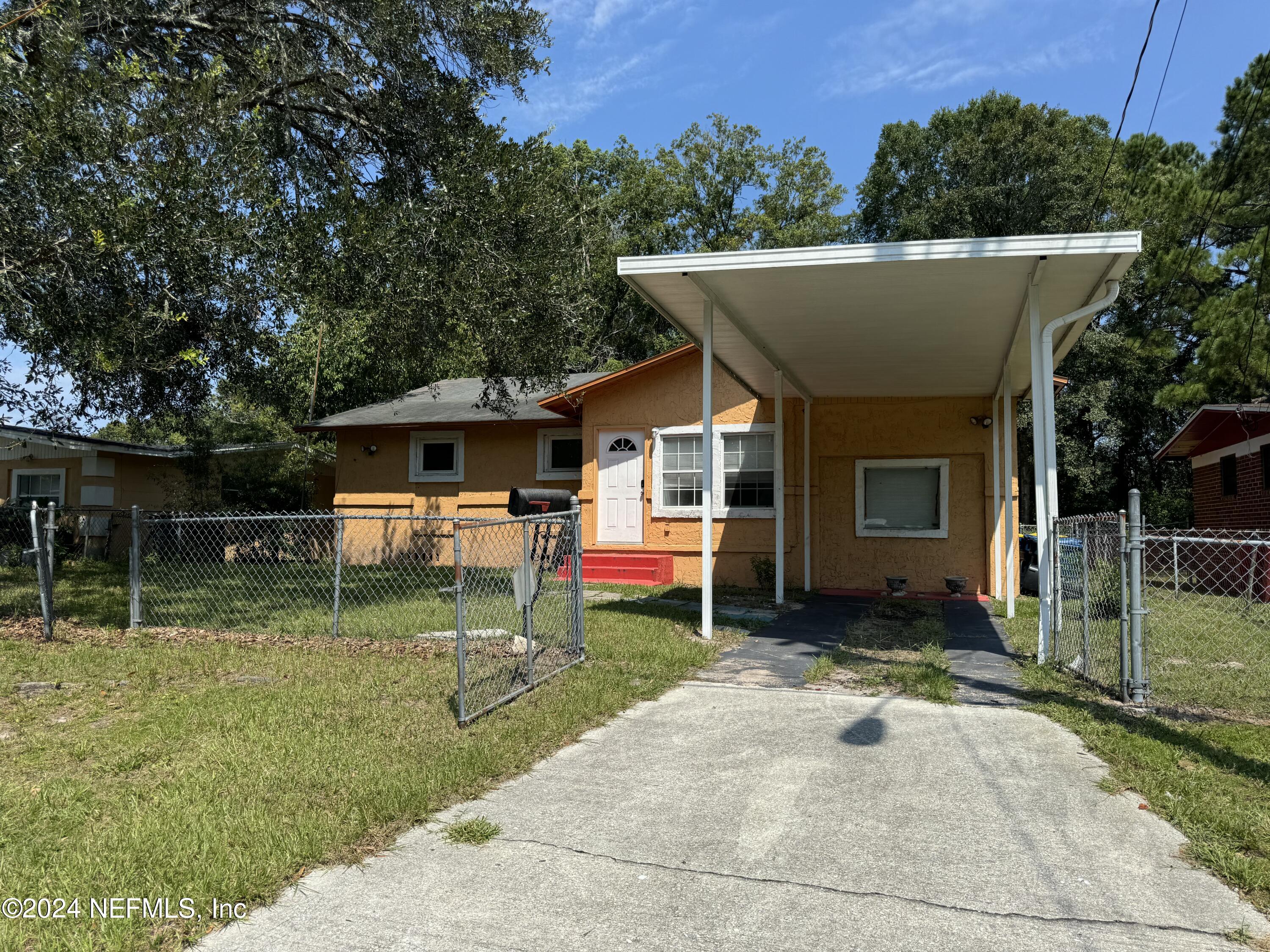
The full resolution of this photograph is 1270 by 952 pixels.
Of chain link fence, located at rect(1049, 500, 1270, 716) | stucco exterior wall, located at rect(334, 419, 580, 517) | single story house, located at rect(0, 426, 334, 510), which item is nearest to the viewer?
chain link fence, located at rect(1049, 500, 1270, 716)

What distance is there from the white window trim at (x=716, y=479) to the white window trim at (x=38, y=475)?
41.5 ft

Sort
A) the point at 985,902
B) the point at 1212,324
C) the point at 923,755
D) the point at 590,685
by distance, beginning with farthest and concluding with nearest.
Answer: the point at 1212,324
the point at 590,685
the point at 923,755
the point at 985,902

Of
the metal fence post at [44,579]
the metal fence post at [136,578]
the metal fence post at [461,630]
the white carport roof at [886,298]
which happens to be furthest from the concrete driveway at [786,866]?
the metal fence post at [44,579]

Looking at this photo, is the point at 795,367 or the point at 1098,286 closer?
the point at 1098,286

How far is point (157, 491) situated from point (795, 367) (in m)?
14.8

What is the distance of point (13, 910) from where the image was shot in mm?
2855

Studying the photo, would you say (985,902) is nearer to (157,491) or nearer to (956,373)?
(956,373)

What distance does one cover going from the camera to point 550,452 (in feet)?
52.2

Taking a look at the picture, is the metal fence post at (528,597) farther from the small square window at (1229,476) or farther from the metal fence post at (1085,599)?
the small square window at (1229,476)

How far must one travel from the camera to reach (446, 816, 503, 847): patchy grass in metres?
3.55

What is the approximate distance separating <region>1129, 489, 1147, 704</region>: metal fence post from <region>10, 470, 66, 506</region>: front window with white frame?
19.2 m

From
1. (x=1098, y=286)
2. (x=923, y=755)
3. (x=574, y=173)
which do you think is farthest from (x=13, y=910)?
(x=574, y=173)

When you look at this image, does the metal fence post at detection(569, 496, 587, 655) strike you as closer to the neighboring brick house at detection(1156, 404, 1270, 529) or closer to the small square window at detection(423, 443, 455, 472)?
the small square window at detection(423, 443, 455, 472)

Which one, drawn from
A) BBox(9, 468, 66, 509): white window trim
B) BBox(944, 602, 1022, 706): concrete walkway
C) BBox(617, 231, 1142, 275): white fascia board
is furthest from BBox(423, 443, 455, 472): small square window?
BBox(617, 231, 1142, 275): white fascia board
